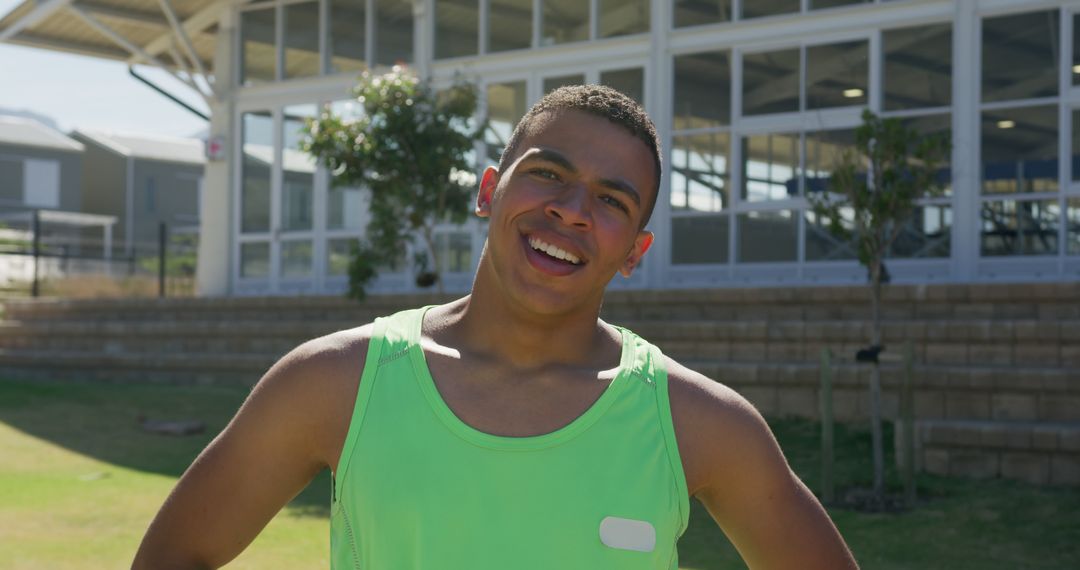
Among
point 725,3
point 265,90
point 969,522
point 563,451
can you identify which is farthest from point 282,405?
point 265,90

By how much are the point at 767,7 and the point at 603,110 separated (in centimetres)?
1254

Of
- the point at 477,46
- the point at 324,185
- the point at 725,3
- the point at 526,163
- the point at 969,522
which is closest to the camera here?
the point at 526,163

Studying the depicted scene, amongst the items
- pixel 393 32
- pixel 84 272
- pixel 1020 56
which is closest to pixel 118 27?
pixel 393 32

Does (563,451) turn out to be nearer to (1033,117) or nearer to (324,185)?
(1033,117)

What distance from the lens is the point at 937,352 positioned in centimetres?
1005

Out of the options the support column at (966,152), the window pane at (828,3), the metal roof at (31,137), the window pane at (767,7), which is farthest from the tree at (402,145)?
the metal roof at (31,137)

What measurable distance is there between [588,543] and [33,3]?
17.9 meters

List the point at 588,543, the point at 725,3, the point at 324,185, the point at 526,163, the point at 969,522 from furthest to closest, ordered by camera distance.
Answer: the point at 324,185 < the point at 725,3 < the point at 969,522 < the point at 526,163 < the point at 588,543

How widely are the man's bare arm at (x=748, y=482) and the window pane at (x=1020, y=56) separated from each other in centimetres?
1137

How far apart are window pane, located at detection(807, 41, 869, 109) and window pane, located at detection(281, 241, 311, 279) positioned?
7.65 m

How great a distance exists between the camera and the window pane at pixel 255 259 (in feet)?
58.7

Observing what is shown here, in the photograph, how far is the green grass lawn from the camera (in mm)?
6301

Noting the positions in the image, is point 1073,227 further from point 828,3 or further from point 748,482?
point 748,482

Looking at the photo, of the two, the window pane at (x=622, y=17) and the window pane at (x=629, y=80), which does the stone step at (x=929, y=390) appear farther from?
the window pane at (x=622, y=17)
